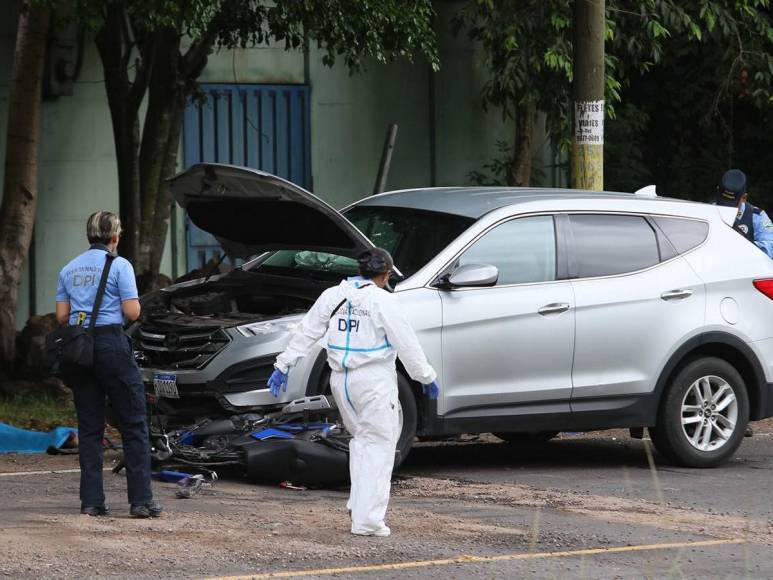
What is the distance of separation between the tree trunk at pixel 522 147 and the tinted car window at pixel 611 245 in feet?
23.8

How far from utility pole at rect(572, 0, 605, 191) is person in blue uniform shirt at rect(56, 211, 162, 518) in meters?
5.72

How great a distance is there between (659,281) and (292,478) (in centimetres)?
298

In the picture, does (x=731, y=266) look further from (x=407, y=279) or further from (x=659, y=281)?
(x=407, y=279)

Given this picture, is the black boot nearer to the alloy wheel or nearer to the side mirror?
the side mirror

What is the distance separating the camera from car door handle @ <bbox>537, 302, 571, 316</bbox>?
33.2 feet

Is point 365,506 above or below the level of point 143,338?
below

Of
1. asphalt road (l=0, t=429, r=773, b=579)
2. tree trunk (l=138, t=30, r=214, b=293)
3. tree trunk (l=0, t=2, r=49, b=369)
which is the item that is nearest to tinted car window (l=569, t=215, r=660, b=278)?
asphalt road (l=0, t=429, r=773, b=579)

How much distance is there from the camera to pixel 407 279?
32.3 ft

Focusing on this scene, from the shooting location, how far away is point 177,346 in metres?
9.84

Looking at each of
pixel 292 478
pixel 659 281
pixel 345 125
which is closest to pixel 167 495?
pixel 292 478

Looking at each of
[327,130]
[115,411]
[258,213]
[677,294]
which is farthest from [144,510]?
[327,130]

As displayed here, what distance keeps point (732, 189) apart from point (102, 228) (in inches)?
270

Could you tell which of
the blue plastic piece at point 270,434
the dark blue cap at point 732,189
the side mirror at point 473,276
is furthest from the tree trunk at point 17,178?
the dark blue cap at point 732,189

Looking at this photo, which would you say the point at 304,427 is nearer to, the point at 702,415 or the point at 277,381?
the point at 277,381
